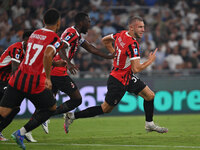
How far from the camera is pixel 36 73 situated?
23.8 ft

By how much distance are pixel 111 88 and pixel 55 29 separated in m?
2.69

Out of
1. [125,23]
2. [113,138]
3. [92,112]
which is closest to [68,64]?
[92,112]

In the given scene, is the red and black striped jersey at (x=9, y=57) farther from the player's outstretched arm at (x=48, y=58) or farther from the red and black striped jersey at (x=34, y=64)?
the player's outstretched arm at (x=48, y=58)

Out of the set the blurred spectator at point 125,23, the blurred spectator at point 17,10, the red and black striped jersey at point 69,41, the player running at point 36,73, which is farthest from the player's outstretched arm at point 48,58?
the blurred spectator at point 17,10

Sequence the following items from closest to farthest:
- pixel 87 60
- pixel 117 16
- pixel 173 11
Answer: pixel 87 60 → pixel 117 16 → pixel 173 11

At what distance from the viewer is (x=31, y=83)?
721 cm

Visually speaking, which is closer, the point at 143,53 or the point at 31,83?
the point at 31,83

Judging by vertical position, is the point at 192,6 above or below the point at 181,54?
above

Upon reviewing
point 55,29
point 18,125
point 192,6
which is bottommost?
point 18,125

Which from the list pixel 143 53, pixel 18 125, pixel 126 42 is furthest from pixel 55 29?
pixel 143 53

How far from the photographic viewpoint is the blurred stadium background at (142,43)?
54.0ft

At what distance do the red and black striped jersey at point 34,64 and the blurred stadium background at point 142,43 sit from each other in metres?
7.45

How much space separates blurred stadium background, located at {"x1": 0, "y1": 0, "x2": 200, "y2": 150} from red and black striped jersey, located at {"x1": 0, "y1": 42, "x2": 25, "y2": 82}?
6008mm

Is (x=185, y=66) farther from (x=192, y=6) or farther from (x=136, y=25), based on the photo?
(x=136, y=25)
